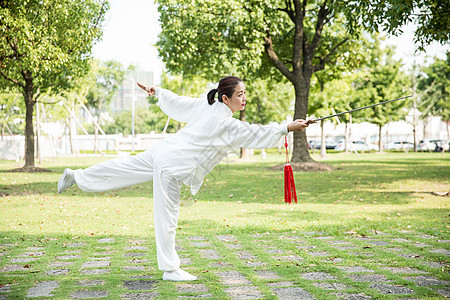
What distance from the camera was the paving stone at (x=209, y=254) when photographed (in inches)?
237

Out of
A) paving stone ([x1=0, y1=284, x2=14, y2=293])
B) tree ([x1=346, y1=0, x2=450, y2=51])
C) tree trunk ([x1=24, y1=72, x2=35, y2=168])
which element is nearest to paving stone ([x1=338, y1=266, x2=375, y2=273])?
paving stone ([x1=0, y1=284, x2=14, y2=293])

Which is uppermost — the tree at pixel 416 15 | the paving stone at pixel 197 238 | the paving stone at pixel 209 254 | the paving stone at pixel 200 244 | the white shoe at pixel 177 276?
the tree at pixel 416 15

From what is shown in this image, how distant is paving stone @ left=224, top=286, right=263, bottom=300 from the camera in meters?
4.25

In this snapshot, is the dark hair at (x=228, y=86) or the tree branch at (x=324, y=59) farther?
the tree branch at (x=324, y=59)

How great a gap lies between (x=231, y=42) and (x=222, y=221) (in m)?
13.3

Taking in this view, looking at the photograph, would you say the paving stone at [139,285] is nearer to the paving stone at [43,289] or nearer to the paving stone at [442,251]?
the paving stone at [43,289]

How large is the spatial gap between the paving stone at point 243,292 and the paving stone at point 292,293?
181 millimetres

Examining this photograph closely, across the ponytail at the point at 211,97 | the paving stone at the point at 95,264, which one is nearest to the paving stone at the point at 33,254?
the paving stone at the point at 95,264

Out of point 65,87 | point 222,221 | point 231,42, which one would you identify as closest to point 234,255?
point 222,221

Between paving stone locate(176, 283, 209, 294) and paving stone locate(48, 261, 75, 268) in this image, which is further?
paving stone locate(48, 261, 75, 268)

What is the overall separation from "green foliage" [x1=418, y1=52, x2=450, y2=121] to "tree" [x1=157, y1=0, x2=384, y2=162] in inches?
→ 1127

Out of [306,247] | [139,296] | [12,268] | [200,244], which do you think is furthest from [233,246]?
[12,268]

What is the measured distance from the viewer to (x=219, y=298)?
4.20m

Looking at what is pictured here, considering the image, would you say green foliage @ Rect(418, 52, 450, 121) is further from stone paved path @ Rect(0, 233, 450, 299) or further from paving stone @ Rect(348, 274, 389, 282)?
paving stone @ Rect(348, 274, 389, 282)
